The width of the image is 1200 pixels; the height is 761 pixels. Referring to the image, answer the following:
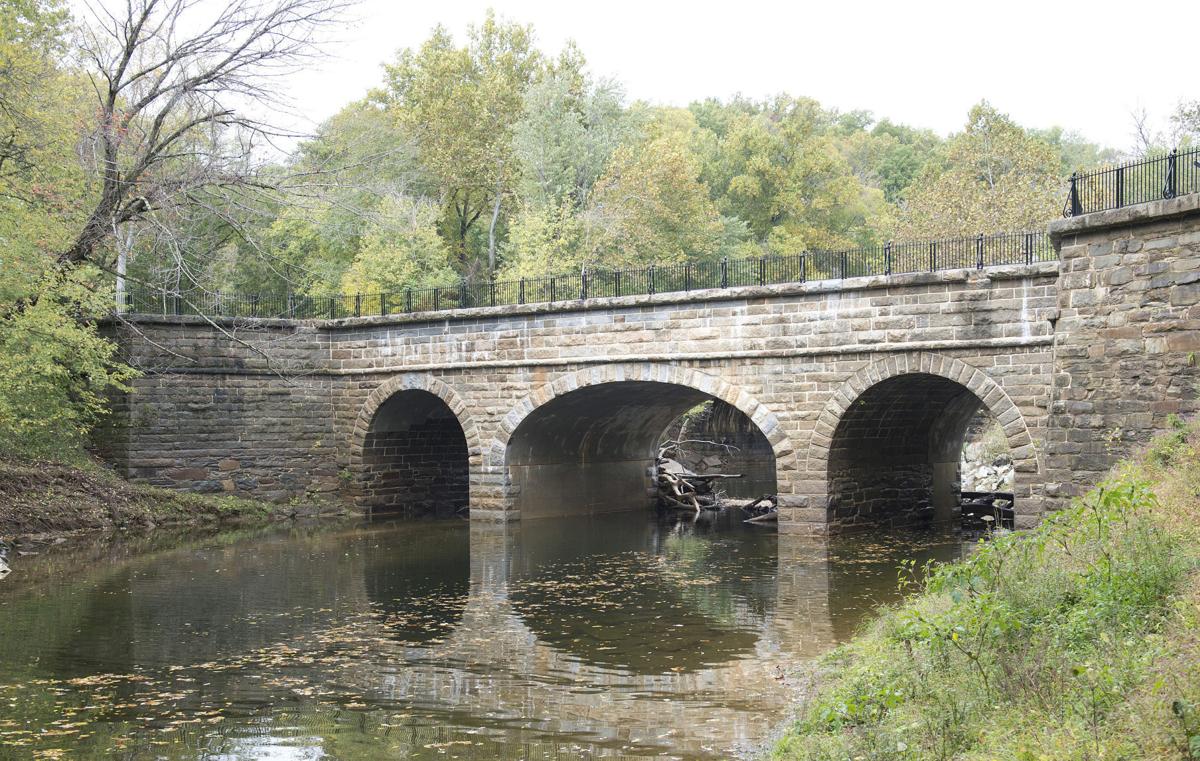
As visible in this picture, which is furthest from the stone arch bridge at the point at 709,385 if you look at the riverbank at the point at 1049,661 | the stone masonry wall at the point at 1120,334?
the riverbank at the point at 1049,661

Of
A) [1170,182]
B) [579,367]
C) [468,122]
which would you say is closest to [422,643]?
[1170,182]

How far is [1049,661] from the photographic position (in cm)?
579

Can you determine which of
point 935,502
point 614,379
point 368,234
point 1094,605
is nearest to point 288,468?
point 614,379

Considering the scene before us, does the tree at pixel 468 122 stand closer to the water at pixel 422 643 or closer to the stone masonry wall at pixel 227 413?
the stone masonry wall at pixel 227 413

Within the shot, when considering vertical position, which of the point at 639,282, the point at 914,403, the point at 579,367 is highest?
the point at 639,282

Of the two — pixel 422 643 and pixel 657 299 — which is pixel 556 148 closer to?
pixel 657 299

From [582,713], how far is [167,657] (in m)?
4.26

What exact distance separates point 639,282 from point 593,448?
6.30 m

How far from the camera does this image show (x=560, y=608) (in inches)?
508

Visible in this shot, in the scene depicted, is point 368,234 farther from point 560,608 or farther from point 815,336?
point 560,608

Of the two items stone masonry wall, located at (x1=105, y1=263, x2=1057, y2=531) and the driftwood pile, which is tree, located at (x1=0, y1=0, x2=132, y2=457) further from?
the driftwood pile

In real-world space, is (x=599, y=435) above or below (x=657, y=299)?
below

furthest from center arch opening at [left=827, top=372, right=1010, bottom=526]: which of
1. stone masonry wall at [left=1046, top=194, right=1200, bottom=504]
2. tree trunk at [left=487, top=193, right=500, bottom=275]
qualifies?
tree trunk at [left=487, top=193, right=500, bottom=275]

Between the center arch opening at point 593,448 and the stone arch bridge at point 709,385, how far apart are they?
0.22ft
